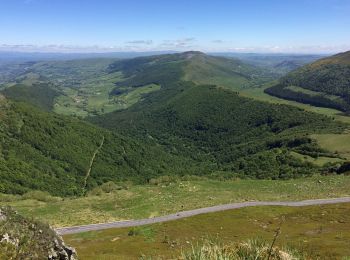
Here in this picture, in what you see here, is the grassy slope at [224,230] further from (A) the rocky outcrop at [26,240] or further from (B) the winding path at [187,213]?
(A) the rocky outcrop at [26,240]

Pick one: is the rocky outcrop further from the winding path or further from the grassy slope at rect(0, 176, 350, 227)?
the grassy slope at rect(0, 176, 350, 227)

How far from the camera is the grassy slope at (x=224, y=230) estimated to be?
57656 millimetres

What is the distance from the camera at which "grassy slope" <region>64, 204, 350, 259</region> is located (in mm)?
57656

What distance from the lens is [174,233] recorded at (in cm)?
6881

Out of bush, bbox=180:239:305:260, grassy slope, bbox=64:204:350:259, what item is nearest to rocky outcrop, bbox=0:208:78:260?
bush, bbox=180:239:305:260

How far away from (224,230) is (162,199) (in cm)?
3319

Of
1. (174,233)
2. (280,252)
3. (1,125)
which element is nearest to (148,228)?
(174,233)

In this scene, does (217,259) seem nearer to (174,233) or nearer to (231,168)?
(174,233)

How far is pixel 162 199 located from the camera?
326 ft

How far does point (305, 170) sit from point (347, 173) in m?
33.8

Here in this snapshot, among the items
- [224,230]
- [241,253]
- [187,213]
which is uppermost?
[241,253]

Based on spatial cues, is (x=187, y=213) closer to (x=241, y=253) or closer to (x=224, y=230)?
(x=224, y=230)

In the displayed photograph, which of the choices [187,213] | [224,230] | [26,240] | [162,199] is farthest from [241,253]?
[162,199]

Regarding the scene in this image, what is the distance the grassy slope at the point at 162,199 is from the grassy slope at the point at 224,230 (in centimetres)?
1183
